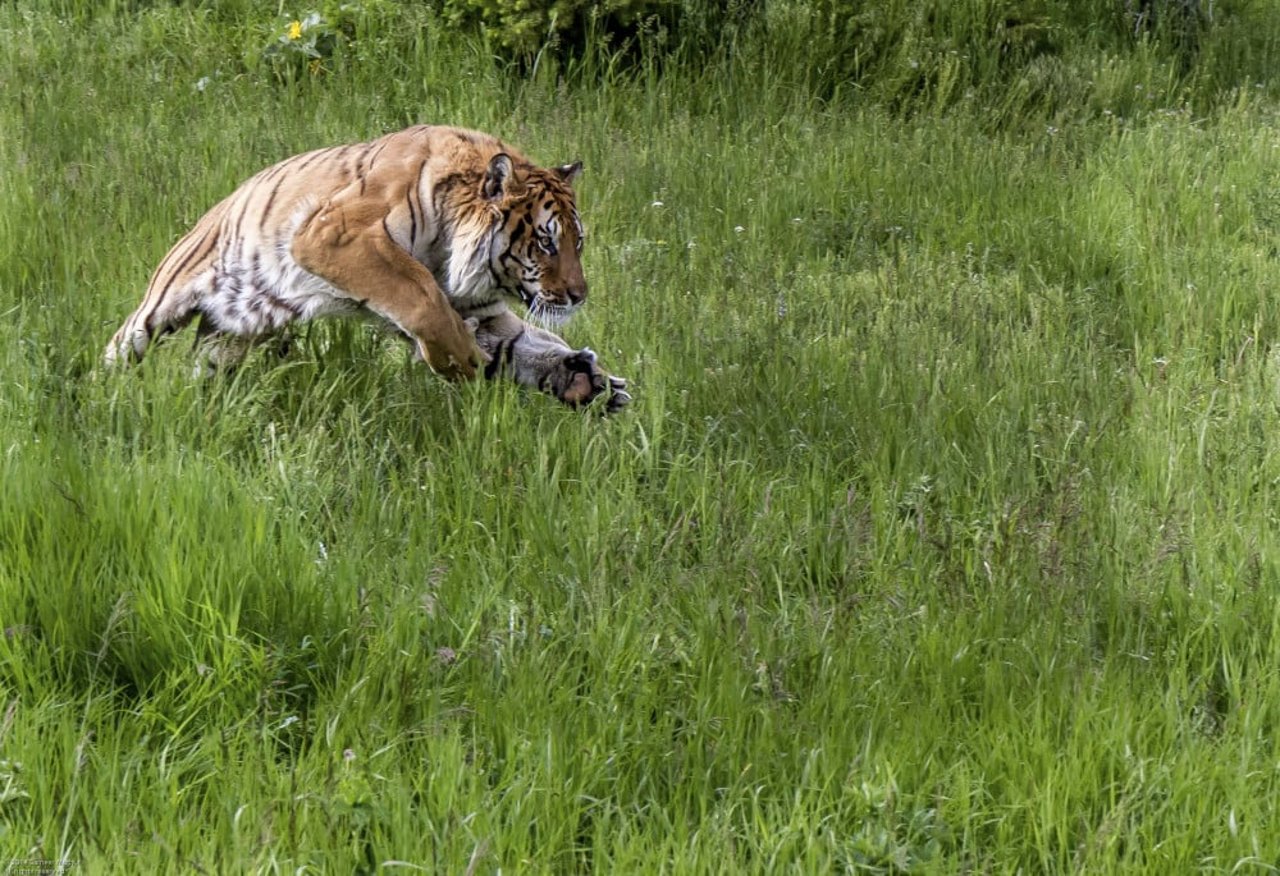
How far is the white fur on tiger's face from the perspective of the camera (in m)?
4.59

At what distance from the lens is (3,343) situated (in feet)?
15.7

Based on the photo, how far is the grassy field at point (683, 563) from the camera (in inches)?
117

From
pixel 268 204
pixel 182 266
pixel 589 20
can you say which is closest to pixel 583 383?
pixel 268 204

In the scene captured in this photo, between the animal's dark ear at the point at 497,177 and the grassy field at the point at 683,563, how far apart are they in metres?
0.61

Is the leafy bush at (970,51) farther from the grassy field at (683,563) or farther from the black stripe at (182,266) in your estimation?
the black stripe at (182,266)

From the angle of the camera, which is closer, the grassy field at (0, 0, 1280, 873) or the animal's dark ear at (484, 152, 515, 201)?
the grassy field at (0, 0, 1280, 873)

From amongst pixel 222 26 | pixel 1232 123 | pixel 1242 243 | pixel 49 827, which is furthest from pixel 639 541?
pixel 222 26

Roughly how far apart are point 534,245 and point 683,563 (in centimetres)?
131

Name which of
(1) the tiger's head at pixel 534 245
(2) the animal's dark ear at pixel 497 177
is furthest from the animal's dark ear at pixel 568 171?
(2) the animal's dark ear at pixel 497 177

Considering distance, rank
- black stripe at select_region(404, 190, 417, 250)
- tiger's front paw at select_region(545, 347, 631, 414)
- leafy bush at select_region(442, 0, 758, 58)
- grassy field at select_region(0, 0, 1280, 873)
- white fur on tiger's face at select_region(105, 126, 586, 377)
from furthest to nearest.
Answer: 1. leafy bush at select_region(442, 0, 758, 58)
2. tiger's front paw at select_region(545, 347, 631, 414)
3. black stripe at select_region(404, 190, 417, 250)
4. white fur on tiger's face at select_region(105, 126, 586, 377)
5. grassy field at select_region(0, 0, 1280, 873)

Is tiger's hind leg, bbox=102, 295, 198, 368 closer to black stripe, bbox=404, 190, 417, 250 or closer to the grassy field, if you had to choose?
the grassy field

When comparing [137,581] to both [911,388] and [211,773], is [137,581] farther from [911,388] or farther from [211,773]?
Answer: [911,388]

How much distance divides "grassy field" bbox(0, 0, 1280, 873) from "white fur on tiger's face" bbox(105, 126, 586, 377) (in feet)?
0.69

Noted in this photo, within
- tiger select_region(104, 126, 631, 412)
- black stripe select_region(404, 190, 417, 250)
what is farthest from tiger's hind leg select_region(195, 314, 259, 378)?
black stripe select_region(404, 190, 417, 250)
